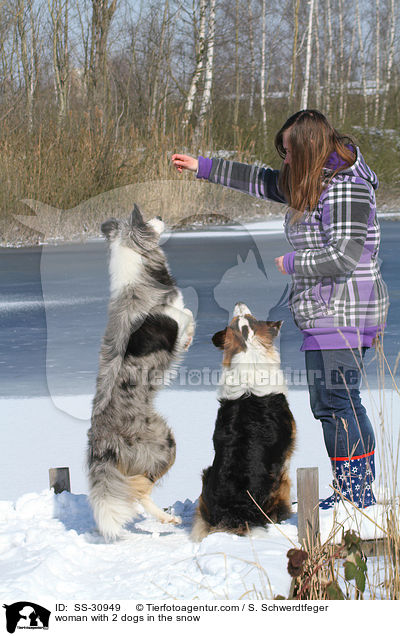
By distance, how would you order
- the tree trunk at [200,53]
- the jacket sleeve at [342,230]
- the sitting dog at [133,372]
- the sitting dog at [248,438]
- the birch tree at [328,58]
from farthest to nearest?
1. the birch tree at [328,58]
2. the tree trunk at [200,53]
3. the sitting dog at [133,372]
4. the sitting dog at [248,438]
5. the jacket sleeve at [342,230]

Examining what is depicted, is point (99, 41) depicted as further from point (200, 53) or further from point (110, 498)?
point (110, 498)

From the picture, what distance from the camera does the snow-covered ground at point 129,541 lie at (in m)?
2.19

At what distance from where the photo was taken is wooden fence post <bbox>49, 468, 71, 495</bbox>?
2.99m

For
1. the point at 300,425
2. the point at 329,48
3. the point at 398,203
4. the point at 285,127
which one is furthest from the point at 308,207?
the point at 329,48

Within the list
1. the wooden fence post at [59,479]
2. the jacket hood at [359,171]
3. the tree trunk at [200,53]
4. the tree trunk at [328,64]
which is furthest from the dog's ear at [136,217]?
the tree trunk at [328,64]

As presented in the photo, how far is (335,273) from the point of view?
95.0 inches

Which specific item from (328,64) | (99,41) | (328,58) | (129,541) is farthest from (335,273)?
(328,58)

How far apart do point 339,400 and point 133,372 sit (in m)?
0.82

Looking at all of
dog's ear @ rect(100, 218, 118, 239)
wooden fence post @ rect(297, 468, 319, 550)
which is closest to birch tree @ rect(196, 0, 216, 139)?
dog's ear @ rect(100, 218, 118, 239)

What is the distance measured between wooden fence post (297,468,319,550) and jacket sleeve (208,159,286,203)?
3.83ft

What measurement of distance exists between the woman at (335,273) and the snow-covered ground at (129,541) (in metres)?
0.16

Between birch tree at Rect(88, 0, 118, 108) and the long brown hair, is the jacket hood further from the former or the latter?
birch tree at Rect(88, 0, 118, 108)

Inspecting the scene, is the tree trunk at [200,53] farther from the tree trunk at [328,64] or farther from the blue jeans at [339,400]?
the blue jeans at [339,400]

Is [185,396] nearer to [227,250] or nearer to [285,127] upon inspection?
[227,250]
